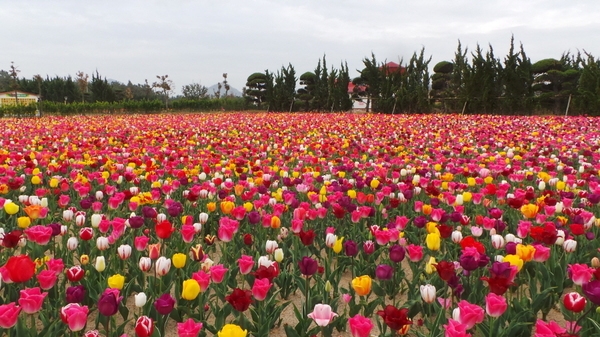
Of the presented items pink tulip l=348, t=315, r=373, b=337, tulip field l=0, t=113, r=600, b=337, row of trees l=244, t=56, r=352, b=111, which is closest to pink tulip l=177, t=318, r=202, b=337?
tulip field l=0, t=113, r=600, b=337

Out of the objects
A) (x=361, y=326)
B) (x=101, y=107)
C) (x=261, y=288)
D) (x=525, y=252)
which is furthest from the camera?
(x=101, y=107)

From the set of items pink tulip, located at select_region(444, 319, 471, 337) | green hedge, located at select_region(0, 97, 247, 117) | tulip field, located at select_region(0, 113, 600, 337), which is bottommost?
tulip field, located at select_region(0, 113, 600, 337)

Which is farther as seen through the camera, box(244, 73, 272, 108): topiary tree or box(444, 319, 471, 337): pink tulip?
box(244, 73, 272, 108): topiary tree

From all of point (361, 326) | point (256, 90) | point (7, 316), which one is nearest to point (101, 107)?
point (256, 90)

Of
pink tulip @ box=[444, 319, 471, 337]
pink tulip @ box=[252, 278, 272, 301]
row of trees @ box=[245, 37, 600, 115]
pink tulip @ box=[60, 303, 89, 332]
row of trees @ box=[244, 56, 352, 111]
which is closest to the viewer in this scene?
pink tulip @ box=[444, 319, 471, 337]

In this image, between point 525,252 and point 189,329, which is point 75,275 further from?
point 525,252

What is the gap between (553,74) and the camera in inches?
976

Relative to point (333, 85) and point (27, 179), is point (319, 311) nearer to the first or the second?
point (27, 179)

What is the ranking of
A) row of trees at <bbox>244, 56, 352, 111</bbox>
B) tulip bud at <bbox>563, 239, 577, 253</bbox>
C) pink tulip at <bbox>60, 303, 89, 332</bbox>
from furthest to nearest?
row of trees at <bbox>244, 56, 352, 111</bbox> < tulip bud at <bbox>563, 239, 577, 253</bbox> < pink tulip at <bbox>60, 303, 89, 332</bbox>

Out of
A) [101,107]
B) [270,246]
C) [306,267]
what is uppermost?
[101,107]

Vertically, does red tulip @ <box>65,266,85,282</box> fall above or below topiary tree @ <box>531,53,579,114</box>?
below

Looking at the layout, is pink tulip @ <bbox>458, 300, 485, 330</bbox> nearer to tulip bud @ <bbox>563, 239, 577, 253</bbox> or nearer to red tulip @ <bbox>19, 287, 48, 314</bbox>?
tulip bud @ <bbox>563, 239, 577, 253</bbox>

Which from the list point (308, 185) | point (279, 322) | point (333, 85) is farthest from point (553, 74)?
point (279, 322)

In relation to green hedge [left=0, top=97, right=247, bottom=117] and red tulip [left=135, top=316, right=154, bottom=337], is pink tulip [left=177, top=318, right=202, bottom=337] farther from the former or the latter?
green hedge [left=0, top=97, right=247, bottom=117]
